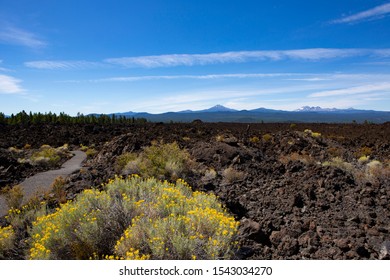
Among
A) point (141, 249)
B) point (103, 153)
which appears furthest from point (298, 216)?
point (103, 153)

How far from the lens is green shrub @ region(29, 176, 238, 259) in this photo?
4.43m

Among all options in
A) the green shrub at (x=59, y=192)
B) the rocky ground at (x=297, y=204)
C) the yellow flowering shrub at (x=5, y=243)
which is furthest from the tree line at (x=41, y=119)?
the yellow flowering shrub at (x=5, y=243)

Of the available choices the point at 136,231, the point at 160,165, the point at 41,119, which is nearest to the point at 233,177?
the point at 160,165

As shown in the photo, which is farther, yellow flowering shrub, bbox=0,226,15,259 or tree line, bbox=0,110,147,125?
tree line, bbox=0,110,147,125

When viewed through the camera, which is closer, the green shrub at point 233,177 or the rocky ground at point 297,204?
the rocky ground at point 297,204

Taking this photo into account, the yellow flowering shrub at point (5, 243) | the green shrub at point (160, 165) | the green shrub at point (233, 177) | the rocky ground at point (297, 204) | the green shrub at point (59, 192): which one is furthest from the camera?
the green shrub at point (160, 165)

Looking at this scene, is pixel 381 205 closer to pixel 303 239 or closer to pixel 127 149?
pixel 303 239

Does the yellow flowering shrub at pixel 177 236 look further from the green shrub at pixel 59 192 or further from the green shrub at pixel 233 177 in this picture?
the green shrub at pixel 233 177

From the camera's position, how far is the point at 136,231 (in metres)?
4.65

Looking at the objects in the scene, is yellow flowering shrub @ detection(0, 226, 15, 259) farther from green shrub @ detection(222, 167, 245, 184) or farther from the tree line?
the tree line

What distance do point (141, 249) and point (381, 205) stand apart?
520cm

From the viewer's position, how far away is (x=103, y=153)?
17844 mm

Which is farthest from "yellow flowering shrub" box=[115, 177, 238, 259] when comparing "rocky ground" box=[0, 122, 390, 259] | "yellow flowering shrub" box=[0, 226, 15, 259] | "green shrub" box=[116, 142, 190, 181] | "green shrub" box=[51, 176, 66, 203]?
"green shrub" box=[116, 142, 190, 181]

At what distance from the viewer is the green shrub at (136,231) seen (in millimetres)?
4428
